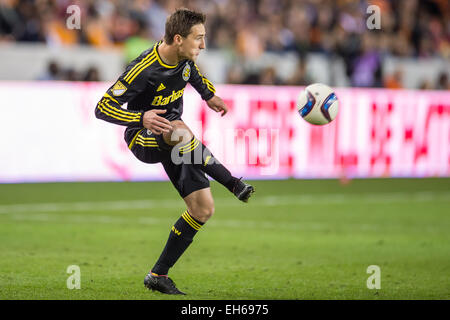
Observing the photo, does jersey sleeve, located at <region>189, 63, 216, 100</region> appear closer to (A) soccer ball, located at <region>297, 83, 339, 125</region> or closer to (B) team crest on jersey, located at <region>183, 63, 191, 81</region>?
(B) team crest on jersey, located at <region>183, 63, 191, 81</region>

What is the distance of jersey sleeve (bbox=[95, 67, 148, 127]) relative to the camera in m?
6.68

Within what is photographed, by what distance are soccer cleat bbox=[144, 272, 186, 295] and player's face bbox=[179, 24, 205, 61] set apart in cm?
179

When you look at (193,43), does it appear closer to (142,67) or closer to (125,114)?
(142,67)

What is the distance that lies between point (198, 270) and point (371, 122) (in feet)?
30.8

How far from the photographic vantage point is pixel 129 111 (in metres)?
6.72

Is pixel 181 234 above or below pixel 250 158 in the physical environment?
below

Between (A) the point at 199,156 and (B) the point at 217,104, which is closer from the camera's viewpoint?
(A) the point at 199,156

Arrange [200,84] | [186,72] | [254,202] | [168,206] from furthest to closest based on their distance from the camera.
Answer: [254,202]
[168,206]
[200,84]
[186,72]

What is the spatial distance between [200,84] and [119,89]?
97 centimetres

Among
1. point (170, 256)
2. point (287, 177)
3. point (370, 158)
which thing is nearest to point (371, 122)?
point (370, 158)

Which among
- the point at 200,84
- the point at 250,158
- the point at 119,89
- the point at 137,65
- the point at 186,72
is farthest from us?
the point at 250,158

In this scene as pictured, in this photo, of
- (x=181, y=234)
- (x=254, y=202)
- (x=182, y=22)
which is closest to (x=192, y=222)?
(x=181, y=234)

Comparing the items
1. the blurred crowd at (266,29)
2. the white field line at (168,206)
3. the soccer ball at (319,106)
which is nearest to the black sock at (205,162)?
the soccer ball at (319,106)

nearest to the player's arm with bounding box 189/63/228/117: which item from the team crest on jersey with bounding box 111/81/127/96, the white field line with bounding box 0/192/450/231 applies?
the team crest on jersey with bounding box 111/81/127/96
